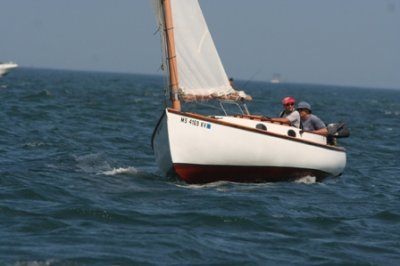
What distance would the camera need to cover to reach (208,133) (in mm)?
18281

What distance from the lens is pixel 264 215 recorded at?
15.2 m

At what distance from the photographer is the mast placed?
1889cm

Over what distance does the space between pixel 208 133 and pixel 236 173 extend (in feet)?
4.75

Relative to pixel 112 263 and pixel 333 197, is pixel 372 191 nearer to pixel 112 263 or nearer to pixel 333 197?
pixel 333 197

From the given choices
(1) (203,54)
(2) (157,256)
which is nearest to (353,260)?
(2) (157,256)

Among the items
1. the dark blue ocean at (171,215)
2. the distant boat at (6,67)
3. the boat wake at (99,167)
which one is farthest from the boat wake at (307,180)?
the distant boat at (6,67)

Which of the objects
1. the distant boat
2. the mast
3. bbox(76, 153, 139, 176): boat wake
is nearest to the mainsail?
the mast

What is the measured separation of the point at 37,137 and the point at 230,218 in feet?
49.5

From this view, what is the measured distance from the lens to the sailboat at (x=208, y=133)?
18312 millimetres

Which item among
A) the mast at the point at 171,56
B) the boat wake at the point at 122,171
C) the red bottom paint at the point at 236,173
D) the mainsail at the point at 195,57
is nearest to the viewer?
the red bottom paint at the point at 236,173

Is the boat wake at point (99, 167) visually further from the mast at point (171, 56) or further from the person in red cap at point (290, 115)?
the person in red cap at point (290, 115)

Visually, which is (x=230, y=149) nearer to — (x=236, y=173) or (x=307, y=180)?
(x=236, y=173)

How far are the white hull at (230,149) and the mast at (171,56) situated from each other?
31.2 inches

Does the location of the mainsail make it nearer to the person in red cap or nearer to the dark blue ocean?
the person in red cap
